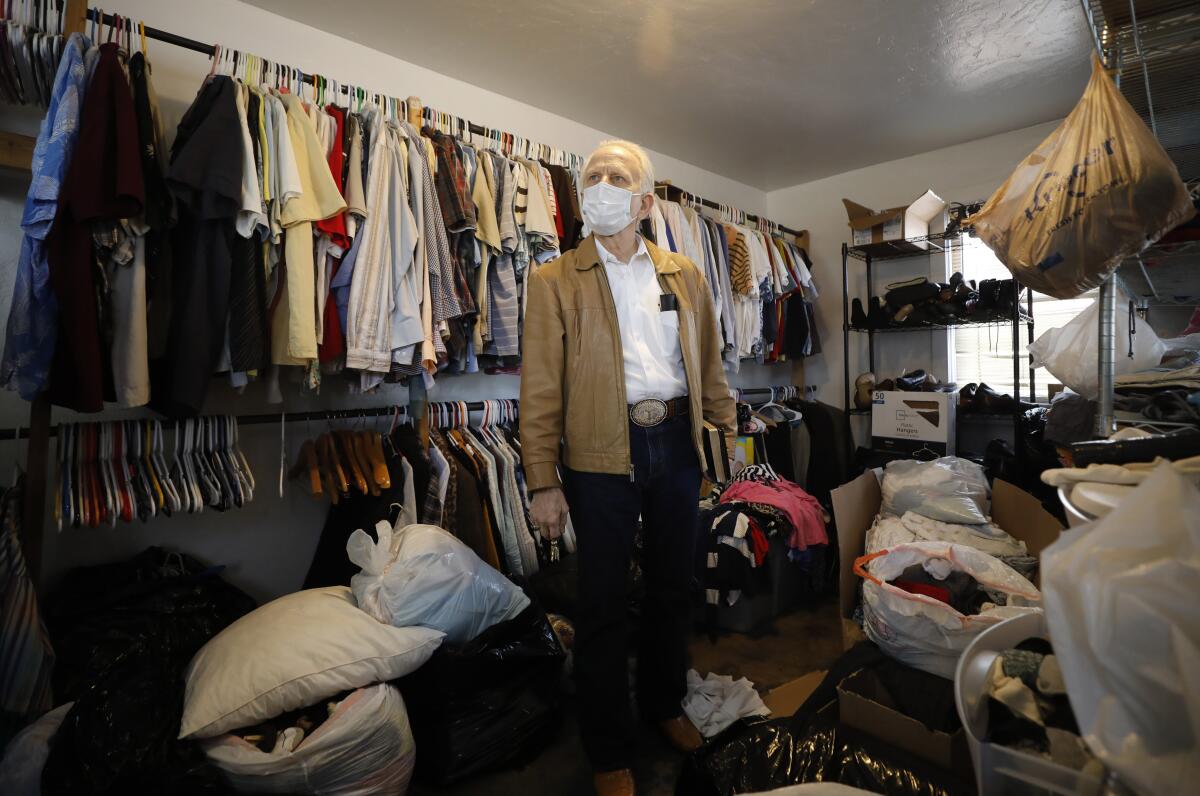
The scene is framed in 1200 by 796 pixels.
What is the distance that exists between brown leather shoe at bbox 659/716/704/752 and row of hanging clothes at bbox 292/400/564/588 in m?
0.73

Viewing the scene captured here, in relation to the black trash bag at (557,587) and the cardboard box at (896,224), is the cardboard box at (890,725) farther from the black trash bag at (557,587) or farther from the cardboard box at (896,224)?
the cardboard box at (896,224)

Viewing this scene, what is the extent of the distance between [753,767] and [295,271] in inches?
66.3

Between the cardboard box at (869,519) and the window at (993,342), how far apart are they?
1661 millimetres

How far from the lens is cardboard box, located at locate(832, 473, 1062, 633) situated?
1.74 m

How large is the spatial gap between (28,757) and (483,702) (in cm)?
96

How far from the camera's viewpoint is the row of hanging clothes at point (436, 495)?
192cm

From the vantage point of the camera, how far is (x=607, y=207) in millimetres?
1494

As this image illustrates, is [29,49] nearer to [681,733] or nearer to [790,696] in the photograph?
[681,733]

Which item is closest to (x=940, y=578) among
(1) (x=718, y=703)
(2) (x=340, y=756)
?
(1) (x=718, y=703)

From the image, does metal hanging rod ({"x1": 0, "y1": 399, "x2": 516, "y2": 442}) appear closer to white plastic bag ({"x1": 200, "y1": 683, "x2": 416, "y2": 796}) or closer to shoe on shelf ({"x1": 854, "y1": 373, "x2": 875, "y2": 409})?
white plastic bag ({"x1": 200, "y1": 683, "x2": 416, "y2": 796})

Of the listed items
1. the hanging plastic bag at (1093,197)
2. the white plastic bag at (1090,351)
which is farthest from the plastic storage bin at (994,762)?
the white plastic bag at (1090,351)

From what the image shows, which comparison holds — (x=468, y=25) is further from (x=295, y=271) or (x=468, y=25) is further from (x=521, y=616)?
(x=521, y=616)

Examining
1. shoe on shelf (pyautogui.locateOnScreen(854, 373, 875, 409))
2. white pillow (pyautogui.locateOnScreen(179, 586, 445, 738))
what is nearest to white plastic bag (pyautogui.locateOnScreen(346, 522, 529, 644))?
white pillow (pyautogui.locateOnScreen(179, 586, 445, 738))

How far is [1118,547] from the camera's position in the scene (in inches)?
19.5
